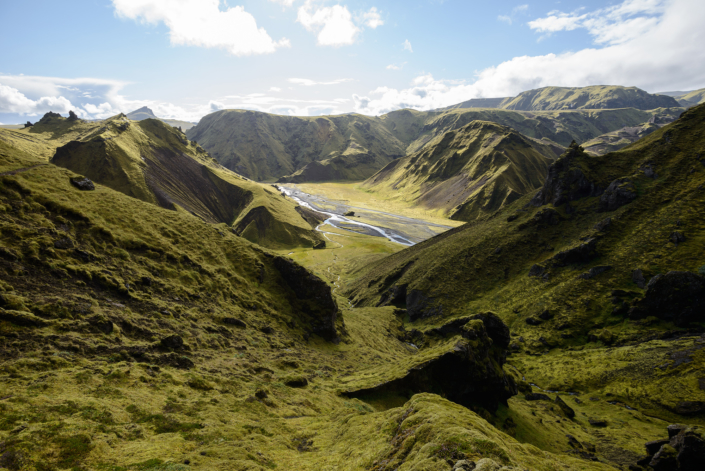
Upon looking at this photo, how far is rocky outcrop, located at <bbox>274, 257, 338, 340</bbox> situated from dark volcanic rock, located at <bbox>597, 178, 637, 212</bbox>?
208ft

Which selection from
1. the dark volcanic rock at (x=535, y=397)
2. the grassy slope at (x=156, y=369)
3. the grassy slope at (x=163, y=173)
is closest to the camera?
the grassy slope at (x=156, y=369)

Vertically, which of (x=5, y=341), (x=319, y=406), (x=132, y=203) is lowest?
(x=319, y=406)

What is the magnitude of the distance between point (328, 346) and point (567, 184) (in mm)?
71355

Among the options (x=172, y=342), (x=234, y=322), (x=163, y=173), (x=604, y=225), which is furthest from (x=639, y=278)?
(x=163, y=173)

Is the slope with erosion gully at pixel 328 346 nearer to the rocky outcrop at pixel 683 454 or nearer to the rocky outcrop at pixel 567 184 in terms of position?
the rocky outcrop at pixel 683 454

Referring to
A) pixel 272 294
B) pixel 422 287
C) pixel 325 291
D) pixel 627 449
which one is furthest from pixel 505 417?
pixel 422 287

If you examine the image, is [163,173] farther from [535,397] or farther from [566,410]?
[566,410]

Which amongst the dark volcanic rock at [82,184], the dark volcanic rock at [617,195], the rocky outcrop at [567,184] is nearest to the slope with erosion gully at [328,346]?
the dark volcanic rock at [617,195]

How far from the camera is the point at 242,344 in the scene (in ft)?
97.9

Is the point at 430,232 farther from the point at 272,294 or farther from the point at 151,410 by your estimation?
the point at 151,410

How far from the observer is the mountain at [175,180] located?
122 meters

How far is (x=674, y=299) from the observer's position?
44781 mm

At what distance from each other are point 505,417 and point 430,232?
541 ft

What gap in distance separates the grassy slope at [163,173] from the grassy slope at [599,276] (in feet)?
291
